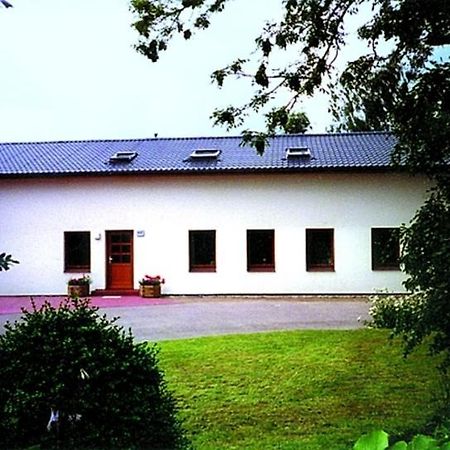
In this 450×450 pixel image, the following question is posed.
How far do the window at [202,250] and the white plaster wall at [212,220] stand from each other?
0.22 m

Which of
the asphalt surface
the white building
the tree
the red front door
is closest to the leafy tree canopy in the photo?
the tree

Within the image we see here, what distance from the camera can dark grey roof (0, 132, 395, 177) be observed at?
20.5 meters

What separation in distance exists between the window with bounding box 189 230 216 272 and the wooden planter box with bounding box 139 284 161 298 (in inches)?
47.4

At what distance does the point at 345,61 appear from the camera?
9.70m

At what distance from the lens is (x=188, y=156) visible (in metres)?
22.0

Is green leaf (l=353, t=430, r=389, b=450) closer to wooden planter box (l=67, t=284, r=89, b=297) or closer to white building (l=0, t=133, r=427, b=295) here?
white building (l=0, t=133, r=427, b=295)

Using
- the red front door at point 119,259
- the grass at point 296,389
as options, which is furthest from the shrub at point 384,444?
the red front door at point 119,259

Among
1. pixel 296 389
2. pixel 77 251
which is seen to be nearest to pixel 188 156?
pixel 77 251

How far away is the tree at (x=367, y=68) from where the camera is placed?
7.08 m

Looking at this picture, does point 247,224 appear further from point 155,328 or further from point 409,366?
point 409,366

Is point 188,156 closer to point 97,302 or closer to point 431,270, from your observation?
point 97,302

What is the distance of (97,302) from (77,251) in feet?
9.15

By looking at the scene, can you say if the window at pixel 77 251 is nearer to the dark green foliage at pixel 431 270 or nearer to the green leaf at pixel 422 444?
the dark green foliage at pixel 431 270

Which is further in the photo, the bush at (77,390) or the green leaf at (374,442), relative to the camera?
the bush at (77,390)
